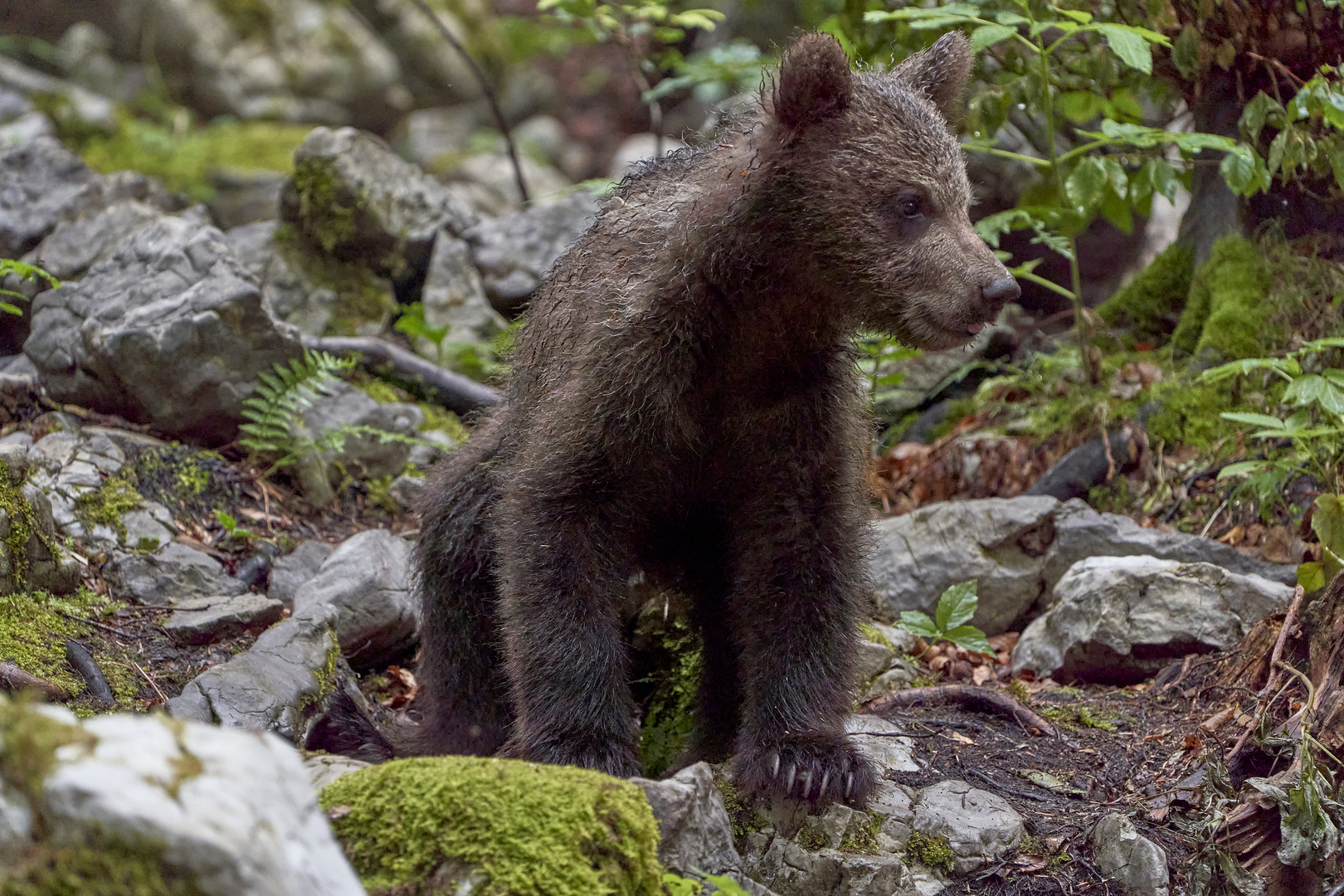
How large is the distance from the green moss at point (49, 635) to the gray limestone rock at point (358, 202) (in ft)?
15.1

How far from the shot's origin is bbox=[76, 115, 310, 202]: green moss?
1162 centimetres

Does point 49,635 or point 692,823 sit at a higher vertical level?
point 692,823

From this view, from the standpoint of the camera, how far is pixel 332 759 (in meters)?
3.36

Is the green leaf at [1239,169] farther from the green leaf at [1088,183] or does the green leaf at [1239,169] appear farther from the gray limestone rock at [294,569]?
the gray limestone rock at [294,569]

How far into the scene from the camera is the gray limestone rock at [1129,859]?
361cm

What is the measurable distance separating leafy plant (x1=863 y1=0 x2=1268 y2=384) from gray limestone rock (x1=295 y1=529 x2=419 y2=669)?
352cm

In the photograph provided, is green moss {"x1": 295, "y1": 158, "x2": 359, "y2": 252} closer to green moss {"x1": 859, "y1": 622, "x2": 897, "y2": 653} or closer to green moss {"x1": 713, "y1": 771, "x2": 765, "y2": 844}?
green moss {"x1": 859, "y1": 622, "x2": 897, "y2": 653}

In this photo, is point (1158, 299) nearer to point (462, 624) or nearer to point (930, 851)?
point (930, 851)

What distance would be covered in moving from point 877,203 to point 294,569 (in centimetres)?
359

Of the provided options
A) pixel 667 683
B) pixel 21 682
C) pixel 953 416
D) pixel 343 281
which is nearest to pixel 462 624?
pixel 667 683

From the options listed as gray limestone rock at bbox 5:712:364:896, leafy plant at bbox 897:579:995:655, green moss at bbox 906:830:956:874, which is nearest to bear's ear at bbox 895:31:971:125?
leafy plant at bbox 897:579:995:655

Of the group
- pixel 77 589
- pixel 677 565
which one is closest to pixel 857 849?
pixel 677 565

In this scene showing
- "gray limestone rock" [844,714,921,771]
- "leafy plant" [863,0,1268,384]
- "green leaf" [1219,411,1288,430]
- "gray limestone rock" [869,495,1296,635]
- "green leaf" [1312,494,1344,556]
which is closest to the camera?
"green leaf" [1312,494,1344,556]

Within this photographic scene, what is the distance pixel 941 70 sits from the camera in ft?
14.0
